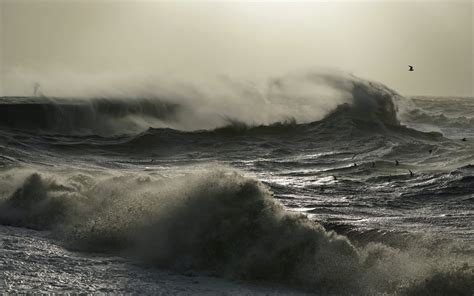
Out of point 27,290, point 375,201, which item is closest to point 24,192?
point 27,290

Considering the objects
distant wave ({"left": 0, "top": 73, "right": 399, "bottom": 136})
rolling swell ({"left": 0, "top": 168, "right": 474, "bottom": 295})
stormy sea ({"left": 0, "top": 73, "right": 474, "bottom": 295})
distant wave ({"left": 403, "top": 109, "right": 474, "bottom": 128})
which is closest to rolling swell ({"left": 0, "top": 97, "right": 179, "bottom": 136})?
distant wave ({"left": 0, "top": 73, "right": 399, "bottom": 136})

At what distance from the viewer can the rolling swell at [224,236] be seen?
6.77 meters

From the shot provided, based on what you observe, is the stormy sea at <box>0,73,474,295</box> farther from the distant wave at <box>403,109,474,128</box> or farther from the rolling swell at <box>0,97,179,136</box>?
the distant wave at <box>403,109,474,128</box>

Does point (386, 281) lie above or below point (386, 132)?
below

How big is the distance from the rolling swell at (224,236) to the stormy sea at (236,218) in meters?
0.02

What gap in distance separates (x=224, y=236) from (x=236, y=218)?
0.37m

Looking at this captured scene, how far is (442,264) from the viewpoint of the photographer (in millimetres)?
6816

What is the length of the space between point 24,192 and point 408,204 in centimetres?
645

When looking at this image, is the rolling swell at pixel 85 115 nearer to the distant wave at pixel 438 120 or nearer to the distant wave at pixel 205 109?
the distant wave at pixel 205 109

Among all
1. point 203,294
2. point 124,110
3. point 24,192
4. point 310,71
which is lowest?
point 203,294

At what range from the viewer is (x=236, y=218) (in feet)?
27.1

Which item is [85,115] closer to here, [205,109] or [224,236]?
[205,109]

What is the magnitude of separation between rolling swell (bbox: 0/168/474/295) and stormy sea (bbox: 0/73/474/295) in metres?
0.02

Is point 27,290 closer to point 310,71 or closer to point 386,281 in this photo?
point 386,281
